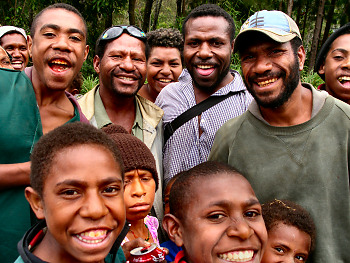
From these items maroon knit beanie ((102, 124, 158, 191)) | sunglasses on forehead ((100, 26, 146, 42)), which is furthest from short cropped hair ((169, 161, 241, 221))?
sunglasses on forehead ((100, 26, 146, 42))

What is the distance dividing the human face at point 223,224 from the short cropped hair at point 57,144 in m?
0.60

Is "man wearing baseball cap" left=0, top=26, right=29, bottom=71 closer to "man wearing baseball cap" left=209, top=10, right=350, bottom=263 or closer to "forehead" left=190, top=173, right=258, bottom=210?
"man wearing baseball cap" left=209, top=10, right=350, bottom=263

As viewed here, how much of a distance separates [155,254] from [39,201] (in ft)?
2.65

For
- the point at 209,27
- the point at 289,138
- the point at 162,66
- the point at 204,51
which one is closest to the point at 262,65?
the point at 289,138

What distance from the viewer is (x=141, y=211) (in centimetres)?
286

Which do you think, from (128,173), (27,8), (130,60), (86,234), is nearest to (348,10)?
(27,8)

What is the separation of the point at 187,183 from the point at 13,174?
1162mm

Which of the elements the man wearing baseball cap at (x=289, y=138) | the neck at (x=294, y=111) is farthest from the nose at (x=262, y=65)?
the neck at (x=294, y=111)

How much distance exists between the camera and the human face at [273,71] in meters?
2.84

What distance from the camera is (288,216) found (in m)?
2.68

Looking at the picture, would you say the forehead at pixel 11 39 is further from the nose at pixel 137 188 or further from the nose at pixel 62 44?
the nose at pixel 137 188

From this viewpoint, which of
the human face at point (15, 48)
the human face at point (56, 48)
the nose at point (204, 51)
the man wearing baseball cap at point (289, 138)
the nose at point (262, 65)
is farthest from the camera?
the human face at point (15, 48)

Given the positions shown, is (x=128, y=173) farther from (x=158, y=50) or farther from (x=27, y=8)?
(x=27, y=8)

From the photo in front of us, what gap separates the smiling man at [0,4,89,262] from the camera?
100 inches
